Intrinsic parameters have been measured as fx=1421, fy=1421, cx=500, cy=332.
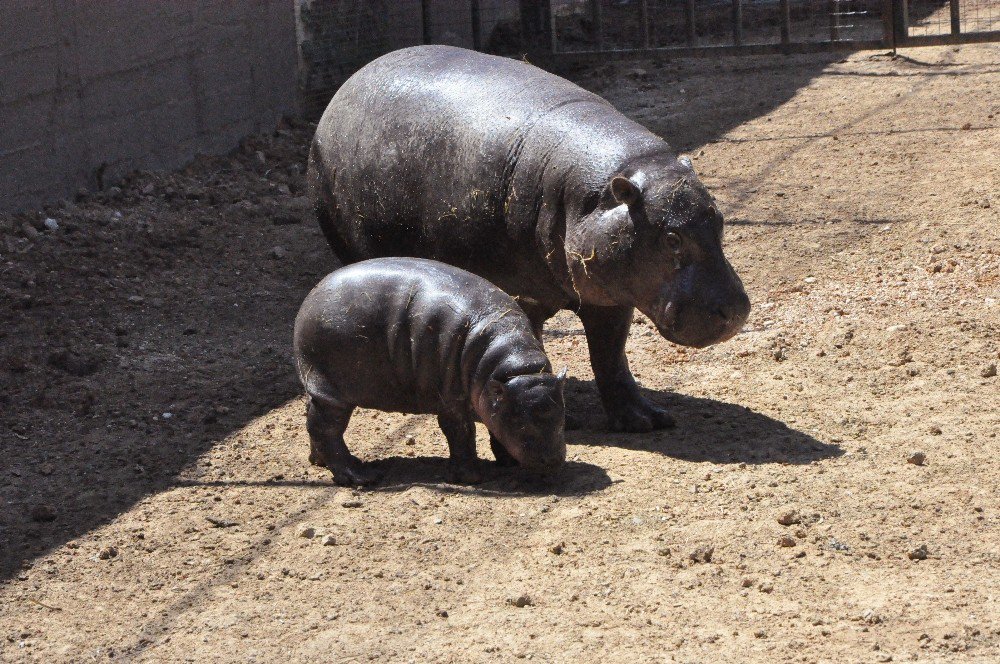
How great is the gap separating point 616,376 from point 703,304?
34.9 inches

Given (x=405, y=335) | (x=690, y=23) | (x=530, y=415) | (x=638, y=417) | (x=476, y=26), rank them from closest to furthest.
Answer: (x=530, y=415) < (x=405, y=335) < (x=638, y=417) < (x=690, y=23) < (x=476, y=26)

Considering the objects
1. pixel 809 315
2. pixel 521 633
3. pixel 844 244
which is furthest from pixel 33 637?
pixel 844 244

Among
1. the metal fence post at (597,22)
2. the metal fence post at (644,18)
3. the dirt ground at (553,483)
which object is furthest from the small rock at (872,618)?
the metal fence post at (597,22)

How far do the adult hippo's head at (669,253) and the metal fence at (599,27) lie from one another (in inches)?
288

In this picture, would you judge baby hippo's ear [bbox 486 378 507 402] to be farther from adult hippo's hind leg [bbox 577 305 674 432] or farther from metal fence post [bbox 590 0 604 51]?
metal fence post [bbox 590 0 604 51]

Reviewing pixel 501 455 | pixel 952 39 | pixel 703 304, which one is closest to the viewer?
pixel 703 304

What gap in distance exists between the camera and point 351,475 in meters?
5.50

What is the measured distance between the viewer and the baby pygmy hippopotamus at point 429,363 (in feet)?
17.1

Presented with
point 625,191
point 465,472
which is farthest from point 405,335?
point 625,191

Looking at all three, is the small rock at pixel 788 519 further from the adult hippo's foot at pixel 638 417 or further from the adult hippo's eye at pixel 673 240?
the adult hippo's foot at pixel 638 417

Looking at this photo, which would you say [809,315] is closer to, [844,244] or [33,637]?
[844,244]

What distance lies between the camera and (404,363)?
213 inches

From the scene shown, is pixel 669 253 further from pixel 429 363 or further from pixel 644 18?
pixel 644 18

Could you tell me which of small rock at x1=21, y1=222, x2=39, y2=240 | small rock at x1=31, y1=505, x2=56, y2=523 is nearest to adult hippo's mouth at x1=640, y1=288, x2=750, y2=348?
small rock at x1=31, y1=505, x2=56, y2=523
